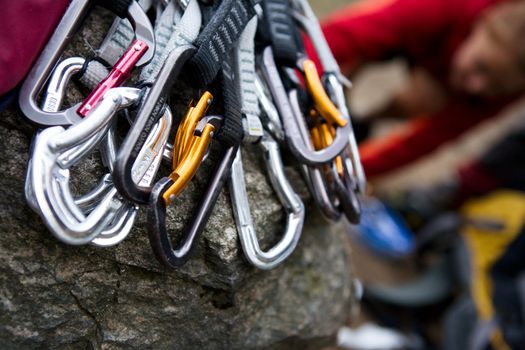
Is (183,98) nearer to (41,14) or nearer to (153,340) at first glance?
(41,14)

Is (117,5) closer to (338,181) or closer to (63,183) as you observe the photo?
(63,183)

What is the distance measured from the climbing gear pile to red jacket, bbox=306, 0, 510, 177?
71 centimetres

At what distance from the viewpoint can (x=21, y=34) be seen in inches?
19.6

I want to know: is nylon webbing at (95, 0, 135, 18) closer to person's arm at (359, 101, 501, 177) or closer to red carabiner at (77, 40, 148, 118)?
red carabiner at (77, 40, 148, 118)

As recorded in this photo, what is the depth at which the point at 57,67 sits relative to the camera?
0.54m

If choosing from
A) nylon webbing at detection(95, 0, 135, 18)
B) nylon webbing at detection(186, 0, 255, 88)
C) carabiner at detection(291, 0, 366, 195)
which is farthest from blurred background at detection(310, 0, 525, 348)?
nylon webbing at detection(95, 0, 135, 18)

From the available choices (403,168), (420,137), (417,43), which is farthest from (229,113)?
(403,168)

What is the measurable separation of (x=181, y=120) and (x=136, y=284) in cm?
22

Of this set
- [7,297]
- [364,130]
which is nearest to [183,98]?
[7,297]

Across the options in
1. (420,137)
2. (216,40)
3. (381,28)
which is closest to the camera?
(216,40)

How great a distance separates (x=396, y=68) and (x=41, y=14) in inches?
108

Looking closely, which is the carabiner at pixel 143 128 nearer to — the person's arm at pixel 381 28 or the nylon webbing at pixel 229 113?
the nylon webbing at pixel 229 113

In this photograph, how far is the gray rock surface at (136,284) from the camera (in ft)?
1.86

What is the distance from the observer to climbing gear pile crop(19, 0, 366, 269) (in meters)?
0.50
